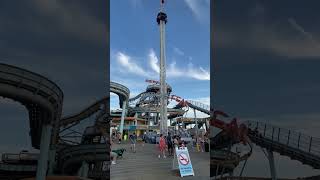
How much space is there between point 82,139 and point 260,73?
557 cm

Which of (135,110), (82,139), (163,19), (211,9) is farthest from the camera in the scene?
(135,110)

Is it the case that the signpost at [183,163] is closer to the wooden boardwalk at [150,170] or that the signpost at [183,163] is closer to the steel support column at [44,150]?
the wooden boardwalk at [150,170]

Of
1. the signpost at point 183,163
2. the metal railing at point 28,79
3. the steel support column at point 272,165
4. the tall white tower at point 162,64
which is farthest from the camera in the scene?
the tall white tower at point 162,64

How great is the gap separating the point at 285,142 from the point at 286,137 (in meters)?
0.17

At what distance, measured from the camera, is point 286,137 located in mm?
12000

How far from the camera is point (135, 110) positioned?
68.1 m

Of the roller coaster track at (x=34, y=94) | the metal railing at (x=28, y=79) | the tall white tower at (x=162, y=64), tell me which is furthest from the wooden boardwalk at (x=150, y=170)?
the tall white tower at (x=162, y=64)

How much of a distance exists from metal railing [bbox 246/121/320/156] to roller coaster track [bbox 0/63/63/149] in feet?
18.2

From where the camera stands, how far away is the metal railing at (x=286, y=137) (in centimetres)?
1171

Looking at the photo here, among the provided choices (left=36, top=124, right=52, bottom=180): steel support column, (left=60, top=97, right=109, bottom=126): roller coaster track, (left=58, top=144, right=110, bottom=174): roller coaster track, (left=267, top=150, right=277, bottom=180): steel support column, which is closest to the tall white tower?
(left=267, top=150, right=277, bottom=180): steel support column

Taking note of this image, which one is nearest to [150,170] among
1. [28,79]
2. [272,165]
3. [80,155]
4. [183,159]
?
[183,159]

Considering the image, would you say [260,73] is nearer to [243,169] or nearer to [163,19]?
[243,169]

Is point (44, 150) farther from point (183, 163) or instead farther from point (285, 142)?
point (285, 142)

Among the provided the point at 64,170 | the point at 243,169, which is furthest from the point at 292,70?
the point at 64,170
